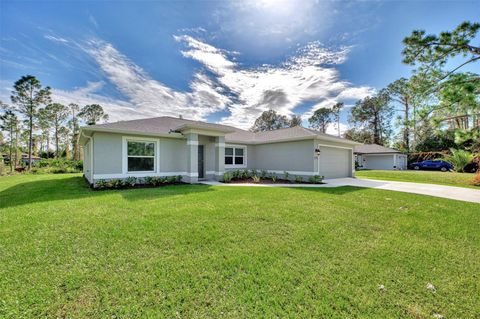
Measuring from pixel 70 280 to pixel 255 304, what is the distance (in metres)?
2.40

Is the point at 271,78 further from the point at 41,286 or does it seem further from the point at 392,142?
the point at 392,142

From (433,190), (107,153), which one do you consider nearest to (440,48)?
(433,190)

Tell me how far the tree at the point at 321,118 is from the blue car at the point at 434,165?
18567mm

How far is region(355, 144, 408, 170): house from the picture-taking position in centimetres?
2747

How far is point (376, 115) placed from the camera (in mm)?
37656

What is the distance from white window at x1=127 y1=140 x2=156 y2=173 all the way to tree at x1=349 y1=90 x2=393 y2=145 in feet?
129

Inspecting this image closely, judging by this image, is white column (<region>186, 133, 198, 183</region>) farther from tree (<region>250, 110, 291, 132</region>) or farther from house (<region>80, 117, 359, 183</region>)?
tree (<region>250, 110, 291, 132</region>)

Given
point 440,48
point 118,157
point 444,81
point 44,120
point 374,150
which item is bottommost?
point 118,157

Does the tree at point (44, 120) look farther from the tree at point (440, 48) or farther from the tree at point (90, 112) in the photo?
the tree at point (440, 48)

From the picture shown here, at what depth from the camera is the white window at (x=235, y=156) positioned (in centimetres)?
1467

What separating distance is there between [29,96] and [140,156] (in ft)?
77.7

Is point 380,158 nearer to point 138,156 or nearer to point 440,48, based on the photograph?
point 440,48

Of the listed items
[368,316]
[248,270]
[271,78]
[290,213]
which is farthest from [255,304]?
[271,78]

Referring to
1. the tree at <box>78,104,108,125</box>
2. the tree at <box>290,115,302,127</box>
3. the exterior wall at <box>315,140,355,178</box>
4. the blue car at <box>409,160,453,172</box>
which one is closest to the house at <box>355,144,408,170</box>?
the blue car at <box>409,160,453,172</box>
